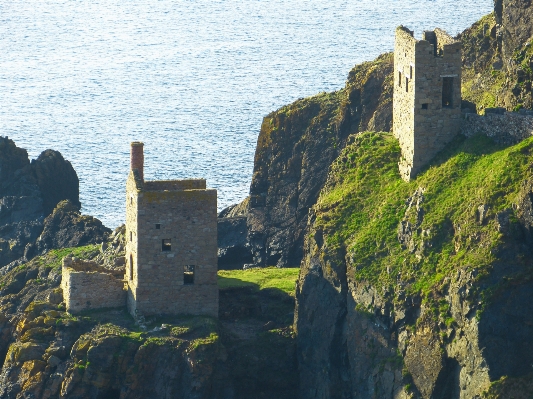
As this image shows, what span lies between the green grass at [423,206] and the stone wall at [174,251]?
5.79 meters

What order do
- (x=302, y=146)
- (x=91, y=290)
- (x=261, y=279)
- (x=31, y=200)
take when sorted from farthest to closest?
(x=31, y=200) → (x=302, y=146) → (x=261, y=279) → (x=91, y=290)

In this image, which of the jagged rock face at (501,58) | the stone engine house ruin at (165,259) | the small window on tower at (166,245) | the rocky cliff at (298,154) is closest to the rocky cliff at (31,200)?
the rocky cliff at (298,154)

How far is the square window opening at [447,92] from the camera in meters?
91.9

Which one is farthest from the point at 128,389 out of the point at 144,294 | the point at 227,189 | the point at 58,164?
the point at 227,189

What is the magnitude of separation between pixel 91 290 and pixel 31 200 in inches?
1245

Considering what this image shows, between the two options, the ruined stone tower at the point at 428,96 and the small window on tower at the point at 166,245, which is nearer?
the ruined stone tower at the point at 428,96

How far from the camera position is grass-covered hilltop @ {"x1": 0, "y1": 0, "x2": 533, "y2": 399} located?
274ft

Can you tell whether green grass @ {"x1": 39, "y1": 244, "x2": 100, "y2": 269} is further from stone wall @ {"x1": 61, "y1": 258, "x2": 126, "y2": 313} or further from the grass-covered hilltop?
stone wall @ {"x1": 61, "y1": 258, "x2": 126, "y2": 313}

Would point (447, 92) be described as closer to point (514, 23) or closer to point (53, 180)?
point (514, 23)

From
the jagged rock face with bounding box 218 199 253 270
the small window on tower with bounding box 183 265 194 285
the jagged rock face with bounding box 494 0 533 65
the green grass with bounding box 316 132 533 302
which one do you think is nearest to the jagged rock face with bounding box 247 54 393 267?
the jagged rock face with bounding box 218 199 253 270

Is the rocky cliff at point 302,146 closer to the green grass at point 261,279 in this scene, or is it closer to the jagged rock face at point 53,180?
the green grass at point 261,279

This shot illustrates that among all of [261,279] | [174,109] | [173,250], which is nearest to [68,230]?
[261,279]

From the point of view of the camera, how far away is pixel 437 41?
9444cm

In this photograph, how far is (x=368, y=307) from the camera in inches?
3533
